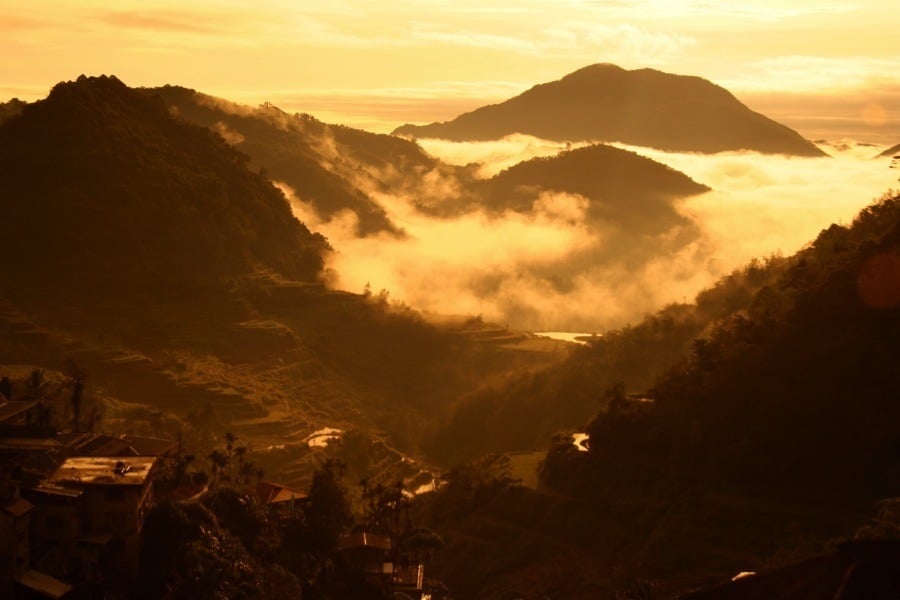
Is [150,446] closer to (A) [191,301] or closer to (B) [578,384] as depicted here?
(B) [578,384]

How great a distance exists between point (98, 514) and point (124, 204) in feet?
180

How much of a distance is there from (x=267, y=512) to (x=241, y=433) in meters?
25.1

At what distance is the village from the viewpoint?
3128cm

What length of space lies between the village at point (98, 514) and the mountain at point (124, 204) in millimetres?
37891

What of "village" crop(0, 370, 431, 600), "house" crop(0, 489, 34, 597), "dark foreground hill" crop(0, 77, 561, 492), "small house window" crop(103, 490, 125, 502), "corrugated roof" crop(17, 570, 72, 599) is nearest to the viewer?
"house" crop(0, 489, 34, 597)

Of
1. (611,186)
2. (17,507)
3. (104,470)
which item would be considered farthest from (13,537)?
(611,186)

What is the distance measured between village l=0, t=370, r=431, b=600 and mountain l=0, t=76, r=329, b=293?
37.9 metres

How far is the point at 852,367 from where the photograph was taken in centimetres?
4653

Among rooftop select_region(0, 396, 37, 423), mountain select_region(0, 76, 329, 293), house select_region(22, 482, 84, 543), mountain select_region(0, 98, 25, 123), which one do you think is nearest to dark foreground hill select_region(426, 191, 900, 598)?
house select_region(22, 482, 84, 543)

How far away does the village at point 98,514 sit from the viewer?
3128 centimetres

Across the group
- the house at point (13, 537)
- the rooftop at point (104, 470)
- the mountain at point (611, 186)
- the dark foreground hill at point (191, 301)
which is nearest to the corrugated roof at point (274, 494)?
the rooftop at point (104, 470)

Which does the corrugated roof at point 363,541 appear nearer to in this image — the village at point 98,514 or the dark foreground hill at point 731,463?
the village at point 98,514

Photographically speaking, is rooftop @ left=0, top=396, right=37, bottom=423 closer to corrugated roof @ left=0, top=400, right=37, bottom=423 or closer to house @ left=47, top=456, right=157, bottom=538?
corrugated roof @ left=0, top=400, right=37, bottom=423

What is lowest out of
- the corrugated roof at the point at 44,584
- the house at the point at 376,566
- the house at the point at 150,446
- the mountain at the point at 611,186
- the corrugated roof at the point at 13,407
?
the house at the point at 376,566
